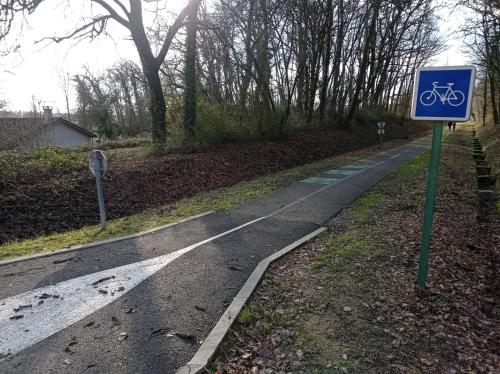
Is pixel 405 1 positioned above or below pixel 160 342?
above

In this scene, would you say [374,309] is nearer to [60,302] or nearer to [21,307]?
[60,302]

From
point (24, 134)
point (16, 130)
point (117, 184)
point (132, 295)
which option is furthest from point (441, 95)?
point (16, 130)

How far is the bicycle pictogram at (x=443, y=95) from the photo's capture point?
3.71 meters

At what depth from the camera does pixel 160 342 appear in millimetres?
3484

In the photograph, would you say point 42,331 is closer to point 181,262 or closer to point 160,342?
point 160,342

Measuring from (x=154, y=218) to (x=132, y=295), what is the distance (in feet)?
12.2

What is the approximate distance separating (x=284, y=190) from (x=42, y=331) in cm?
802

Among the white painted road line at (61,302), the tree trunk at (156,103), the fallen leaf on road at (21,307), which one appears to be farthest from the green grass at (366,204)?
the tree trunk at (156,103)

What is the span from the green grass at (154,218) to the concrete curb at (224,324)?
3.03 metres

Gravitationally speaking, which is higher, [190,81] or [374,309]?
[190,81]

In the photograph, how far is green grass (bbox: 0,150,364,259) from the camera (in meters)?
6.22

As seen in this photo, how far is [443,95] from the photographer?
3.80 meters

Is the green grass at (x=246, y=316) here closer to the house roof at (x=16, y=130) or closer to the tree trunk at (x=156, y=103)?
the tree trunk at (x=156, y=103)

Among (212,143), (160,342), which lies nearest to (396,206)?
(160,342)
